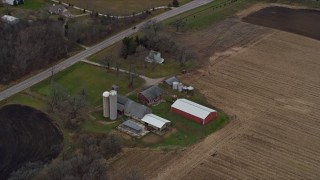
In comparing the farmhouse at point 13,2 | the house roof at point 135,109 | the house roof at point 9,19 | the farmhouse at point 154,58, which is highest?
the house roof at point 9,19

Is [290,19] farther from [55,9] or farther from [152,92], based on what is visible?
[55,9]

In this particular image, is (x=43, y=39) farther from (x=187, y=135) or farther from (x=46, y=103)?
(x=187, y=135)

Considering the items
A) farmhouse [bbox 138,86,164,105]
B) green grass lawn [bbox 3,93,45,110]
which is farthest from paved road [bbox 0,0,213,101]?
farmhouse [bbox 138,86,164,105]

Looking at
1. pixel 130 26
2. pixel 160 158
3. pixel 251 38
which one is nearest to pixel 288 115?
pixel 160 158

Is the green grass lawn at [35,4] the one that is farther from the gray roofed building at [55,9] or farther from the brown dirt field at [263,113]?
the brown dirt field at [263,113]

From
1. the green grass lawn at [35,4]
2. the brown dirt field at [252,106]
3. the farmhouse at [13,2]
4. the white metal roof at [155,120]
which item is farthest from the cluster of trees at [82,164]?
the farmhouse at [13,2]

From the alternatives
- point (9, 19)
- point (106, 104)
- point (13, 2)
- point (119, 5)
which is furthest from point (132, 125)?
point (13, 2)

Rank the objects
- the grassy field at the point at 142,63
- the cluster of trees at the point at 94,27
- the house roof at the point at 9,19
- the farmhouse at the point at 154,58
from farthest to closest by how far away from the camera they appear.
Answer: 1. the house roof at the point at 9,19
2. the cluster of trees at the point at 94,27
3. the farmhouse at the point at 154,58
4. the grassy field at the point at 142,63
